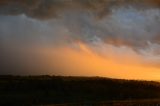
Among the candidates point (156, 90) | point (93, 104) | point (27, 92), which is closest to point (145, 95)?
point (156, 90)

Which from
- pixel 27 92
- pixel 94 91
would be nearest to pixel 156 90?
pixel 94 91

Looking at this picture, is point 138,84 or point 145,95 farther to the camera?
point 138,84

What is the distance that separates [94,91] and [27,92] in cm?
1199

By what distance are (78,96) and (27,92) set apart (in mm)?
6432

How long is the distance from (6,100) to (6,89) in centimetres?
957

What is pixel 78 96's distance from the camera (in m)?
55.9

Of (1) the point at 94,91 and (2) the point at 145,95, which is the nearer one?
(1) the point at 94,91

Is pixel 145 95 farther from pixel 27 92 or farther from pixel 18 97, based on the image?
pixel 18 97

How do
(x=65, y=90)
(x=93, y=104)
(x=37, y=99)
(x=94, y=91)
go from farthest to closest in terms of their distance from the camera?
(x=94, y=91), (x=65, y=90), (x=37, y=99), (x=93, y=104)

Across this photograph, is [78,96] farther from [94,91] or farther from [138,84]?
[138,84]

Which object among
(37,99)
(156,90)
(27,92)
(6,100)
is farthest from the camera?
(156,90)

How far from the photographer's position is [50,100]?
50.1 m

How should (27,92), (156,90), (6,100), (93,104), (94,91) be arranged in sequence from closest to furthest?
(93,104)
(6,100)
(27,92)
(94,91)
(156,90)

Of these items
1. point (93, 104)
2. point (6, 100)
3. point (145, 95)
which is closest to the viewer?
point (93, 104)
